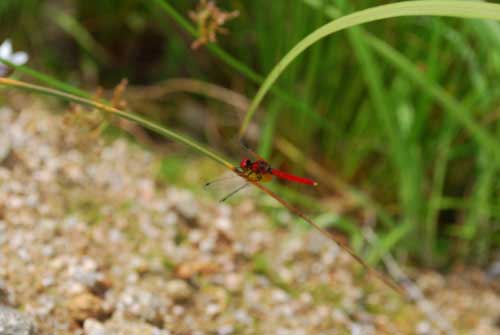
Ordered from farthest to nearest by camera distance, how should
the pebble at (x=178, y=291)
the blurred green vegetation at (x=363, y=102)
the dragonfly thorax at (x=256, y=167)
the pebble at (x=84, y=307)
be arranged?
the blurred green vegetation at (x=363, y=102) → the pebble at (x=178, y=291) → the pebble at (x=84, y=307) → the dragonfly thorax at (x=256, y=167)

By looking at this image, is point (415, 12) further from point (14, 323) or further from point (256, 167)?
point (14, 323)

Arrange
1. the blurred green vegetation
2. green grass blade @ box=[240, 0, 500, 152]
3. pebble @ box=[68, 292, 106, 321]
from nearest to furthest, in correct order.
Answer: green grass blade @ box=[240, 0, 500, 152] < pebble @ box=[68, 292, 106, 321] < the blurred green vegetation

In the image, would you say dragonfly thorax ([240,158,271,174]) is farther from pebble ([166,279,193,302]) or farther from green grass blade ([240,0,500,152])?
pebble ([166,279,193,302])

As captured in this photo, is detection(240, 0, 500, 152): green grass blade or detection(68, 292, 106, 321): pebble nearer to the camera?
detection(240, 0, 500, 152): green grass blade

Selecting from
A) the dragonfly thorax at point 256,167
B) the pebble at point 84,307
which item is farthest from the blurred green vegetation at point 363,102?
the pebble at point 84,307

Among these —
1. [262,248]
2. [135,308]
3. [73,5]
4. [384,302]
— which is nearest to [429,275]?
[384,302]

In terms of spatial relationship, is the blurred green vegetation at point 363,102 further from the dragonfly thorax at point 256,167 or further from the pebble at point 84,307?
the pebble at point 84,307

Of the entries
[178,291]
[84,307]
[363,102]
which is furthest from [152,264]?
[363,102]

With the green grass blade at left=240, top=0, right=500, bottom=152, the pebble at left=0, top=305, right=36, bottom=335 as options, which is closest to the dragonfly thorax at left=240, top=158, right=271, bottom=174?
the green grass blade at left=240, top=0, right=500, bottom=152

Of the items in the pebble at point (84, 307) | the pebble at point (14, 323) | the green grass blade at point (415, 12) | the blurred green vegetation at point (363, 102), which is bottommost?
the pebble at point (14, 323)
